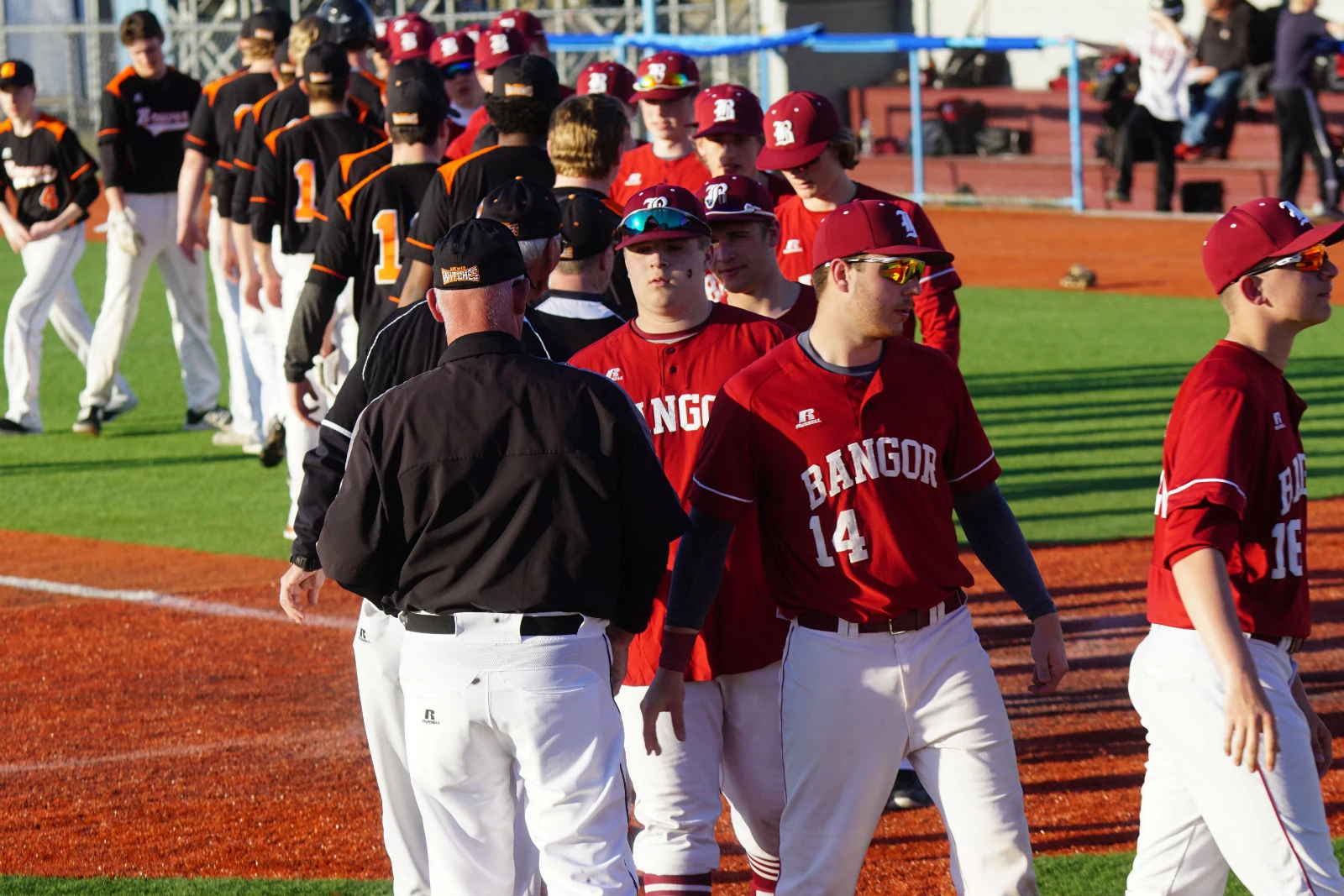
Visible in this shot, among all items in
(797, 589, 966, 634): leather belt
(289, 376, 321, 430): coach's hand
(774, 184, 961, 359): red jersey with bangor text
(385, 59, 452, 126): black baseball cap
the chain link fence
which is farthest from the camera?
the chain link fence

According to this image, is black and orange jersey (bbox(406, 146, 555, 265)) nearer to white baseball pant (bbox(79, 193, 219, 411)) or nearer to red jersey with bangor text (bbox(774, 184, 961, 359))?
red jersey with bangor text (bbox(774, 184, 961, 359))

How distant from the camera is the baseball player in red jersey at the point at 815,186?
6117mm

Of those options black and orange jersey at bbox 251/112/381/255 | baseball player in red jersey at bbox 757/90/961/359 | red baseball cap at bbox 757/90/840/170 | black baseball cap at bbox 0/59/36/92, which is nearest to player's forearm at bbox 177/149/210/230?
black baseball cap at bbox 0/59/36/92

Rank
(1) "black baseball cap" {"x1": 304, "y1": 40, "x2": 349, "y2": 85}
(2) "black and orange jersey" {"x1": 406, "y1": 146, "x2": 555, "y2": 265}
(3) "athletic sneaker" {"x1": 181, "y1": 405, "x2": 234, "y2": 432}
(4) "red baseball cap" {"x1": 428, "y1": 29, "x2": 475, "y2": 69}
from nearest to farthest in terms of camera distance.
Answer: (2) "black and orange jersey" {"x1": 406, "y1": 146, "x2": 555, "y2": 265} < (1) "black baseball cap" {"x1": 304, "y1": 40, "x2": 349, "y2": 85} < (4) "red baseball cap" {"x1": 428, "y1": 29, "x2": 475, "y2": 69} < (3) "athletic sneaker" {"x1": 181, "y1": 405, "x2": 234, "y2": 432}

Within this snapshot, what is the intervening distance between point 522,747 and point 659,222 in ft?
4.89

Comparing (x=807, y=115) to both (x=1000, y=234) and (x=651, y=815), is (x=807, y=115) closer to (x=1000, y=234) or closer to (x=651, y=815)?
(x=651, y=815)

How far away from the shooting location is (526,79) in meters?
6.83

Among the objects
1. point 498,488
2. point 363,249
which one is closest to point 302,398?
point 363,249

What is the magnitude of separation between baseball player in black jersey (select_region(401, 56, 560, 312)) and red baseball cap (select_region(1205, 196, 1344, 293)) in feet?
10.9

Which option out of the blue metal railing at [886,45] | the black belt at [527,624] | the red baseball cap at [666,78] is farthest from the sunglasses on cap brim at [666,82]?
the blue metal railing at [886,45]

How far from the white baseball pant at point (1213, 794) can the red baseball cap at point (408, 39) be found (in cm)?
740

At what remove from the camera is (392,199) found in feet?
23.7

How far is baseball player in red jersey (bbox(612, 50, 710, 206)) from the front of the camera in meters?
7.83

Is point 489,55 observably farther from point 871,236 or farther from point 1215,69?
point 1215,69
